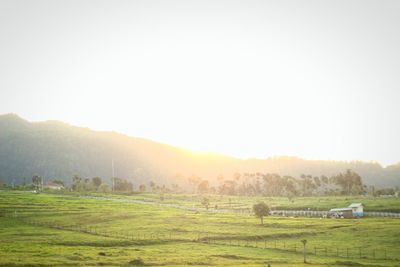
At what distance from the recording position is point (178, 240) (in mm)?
103500

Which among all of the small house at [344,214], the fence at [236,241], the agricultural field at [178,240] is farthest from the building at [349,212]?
the fence at [236,241]

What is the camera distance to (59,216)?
143 meters

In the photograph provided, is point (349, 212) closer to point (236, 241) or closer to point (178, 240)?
point (236, 241)

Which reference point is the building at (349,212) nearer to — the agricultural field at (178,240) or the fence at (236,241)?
the agricultural field at (178,240)

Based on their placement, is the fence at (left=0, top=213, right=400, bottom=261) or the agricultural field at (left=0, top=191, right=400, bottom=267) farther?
the fence at (left=0, top=213, right=400, bottom=261)

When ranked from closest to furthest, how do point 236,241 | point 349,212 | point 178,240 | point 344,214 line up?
point 178,240 → point 236,241 → point 344,214 → point 349,212

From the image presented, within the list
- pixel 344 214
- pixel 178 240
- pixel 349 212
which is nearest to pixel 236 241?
pixel 178 240

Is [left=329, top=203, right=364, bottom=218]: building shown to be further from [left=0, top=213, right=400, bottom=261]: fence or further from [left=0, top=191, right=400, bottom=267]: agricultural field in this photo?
[left=0, top=213, right=400, bottom=261]: fence

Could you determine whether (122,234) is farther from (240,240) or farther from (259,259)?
(259,259)

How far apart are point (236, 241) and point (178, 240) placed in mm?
14117

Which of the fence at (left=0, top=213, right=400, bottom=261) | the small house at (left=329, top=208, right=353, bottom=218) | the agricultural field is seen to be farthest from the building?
the fence at (left=0, top=213, right=400, bottom=261)

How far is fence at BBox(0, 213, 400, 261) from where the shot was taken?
85875 mm

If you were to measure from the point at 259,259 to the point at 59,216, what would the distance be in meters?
85.3

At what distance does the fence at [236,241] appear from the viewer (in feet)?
282
